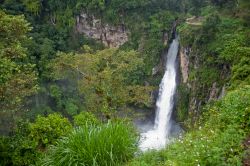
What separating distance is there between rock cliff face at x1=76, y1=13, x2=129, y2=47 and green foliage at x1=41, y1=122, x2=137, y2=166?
1030 inches

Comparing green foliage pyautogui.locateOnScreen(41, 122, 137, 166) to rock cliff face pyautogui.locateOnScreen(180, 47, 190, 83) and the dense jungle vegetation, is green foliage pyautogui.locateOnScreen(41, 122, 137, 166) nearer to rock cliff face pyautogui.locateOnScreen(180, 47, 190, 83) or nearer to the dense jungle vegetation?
the dense jungle vegetation

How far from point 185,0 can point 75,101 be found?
39.9ft

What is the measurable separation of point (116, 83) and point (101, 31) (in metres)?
19.3

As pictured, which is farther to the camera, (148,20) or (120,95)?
(148,20)

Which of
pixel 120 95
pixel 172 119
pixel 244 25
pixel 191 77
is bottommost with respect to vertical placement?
pixel 172 119

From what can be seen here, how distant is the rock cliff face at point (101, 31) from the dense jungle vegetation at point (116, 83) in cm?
48

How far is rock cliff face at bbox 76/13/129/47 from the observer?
101 feet

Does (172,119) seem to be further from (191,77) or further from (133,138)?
(133,138)

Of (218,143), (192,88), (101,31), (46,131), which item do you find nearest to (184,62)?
(192,88)

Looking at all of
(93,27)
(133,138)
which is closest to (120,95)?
(133,138)

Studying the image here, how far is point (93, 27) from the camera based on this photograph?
3173cm

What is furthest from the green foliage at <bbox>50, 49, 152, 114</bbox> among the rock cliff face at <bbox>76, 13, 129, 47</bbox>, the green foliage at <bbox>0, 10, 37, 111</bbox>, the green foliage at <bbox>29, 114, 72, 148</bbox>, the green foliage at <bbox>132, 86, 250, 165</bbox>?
the rock cliff face at <bbox>76, 13, 129, 47</bbox>

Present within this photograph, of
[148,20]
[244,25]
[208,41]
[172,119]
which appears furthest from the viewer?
[148,20]

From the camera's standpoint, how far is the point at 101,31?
31.4 metres
